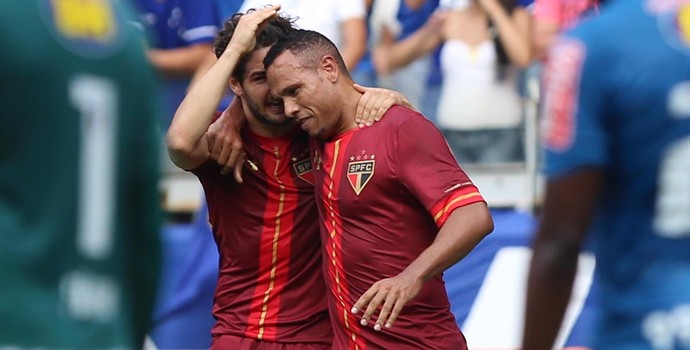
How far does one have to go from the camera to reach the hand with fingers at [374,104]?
543 centimetres

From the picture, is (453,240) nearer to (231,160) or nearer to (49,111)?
(231,160)

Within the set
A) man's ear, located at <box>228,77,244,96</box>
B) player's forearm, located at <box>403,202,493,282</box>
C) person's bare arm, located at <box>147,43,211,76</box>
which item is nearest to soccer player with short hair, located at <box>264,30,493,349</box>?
player's forearm, located at <box>403,202,493,282</box>

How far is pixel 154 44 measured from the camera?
833 centimetres

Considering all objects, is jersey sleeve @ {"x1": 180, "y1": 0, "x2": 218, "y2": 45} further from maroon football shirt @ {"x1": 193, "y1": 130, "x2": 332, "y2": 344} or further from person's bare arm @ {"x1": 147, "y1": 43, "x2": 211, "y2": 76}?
maroon football shirt @ {"x1": 193, "y1": 130, "x2": 332, "y2": 344}

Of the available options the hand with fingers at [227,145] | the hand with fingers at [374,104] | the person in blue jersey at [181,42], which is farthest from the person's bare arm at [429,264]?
the person in blue jersey at [181,42]

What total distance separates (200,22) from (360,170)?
316 centimetres

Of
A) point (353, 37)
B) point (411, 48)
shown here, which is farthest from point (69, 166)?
point (411, 48)

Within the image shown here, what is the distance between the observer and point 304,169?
584 cm

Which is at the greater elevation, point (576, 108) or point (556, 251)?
point (576, 108)

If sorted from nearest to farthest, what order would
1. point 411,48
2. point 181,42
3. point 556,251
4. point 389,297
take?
point 556,251 < point 389,297 < point 181,42 < point 411,48

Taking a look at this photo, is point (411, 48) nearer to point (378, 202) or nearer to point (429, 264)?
point (378, 202)

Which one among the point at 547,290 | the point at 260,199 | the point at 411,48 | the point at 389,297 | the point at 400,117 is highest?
the point at 547,290

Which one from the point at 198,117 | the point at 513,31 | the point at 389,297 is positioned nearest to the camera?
the point at 389,297

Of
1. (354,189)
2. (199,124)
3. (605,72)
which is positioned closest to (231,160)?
(199,124)
